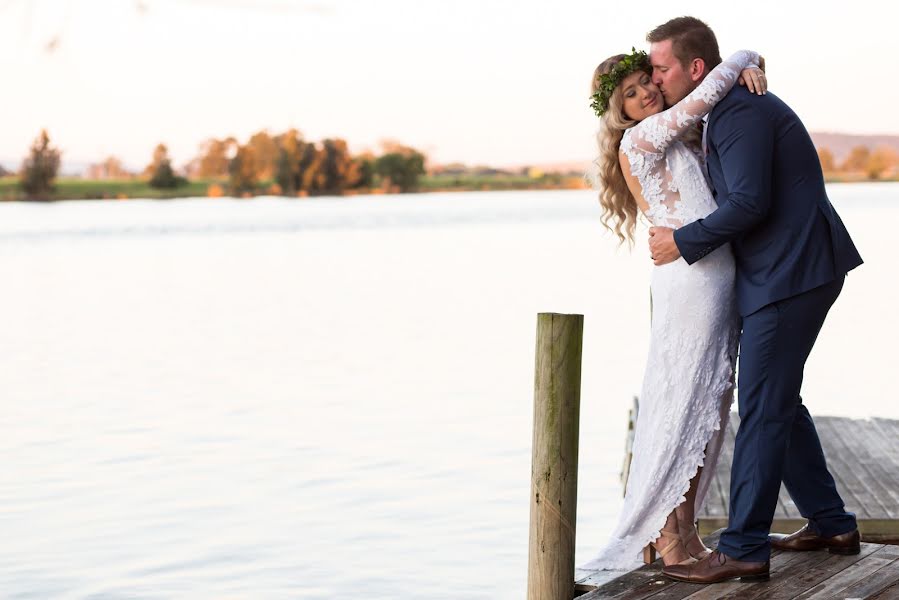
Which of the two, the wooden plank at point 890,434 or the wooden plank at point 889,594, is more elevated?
the wooden plank at point 889,594

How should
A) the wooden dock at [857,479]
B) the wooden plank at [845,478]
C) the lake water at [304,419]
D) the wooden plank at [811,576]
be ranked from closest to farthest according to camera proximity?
1. the wooden plank at [811,576]
2. the wooden dock at [857,479]
3. the wooden plank at [845,478]
4. the lake water at [304,419]

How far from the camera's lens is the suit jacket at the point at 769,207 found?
12.9 feet

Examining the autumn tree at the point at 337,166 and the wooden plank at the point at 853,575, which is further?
the autumn tree at the point at 337,166

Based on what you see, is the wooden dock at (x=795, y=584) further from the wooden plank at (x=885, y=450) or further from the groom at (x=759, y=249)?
the wooden plank at (x=885, y=450)

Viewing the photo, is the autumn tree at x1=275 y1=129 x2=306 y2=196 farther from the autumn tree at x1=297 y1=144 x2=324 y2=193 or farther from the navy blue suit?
the navy blue suit

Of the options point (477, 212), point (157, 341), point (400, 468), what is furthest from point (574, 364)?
point (477, 212)

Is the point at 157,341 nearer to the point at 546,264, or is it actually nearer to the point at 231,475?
the point at 231,475

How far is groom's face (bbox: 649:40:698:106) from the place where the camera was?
4066 millimetres

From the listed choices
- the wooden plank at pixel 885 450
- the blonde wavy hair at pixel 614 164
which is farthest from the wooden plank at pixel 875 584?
the wooden plank at pixel 885 450

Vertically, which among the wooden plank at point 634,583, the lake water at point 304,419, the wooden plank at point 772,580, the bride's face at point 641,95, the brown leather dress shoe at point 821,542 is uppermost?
the bride's face at point 641,95

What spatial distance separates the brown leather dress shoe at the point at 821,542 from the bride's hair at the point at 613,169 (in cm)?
116

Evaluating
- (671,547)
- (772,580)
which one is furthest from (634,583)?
(772,580)

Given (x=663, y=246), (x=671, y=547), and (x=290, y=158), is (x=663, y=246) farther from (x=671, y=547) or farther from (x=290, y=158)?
(x=290, y=158)

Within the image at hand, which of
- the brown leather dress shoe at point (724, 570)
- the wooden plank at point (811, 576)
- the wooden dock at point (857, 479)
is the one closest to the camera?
the wooden plank at point (811, 576)
